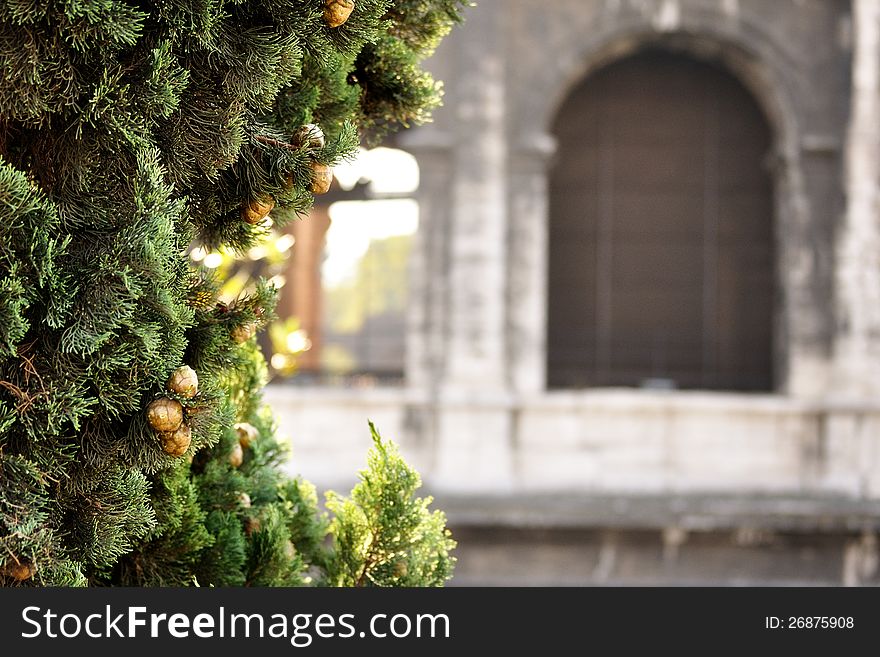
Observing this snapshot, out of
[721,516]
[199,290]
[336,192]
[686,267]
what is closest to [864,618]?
[199,290]

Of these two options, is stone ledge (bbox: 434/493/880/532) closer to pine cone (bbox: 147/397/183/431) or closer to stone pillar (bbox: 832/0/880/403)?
stone pillar (bbox: 832/0/880/403)

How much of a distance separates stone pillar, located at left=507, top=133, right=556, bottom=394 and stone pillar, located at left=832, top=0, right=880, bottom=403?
2596 mm

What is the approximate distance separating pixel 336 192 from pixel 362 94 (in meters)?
7.24

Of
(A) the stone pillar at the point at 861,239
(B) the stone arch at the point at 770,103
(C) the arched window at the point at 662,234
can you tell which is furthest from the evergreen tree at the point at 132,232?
(A) the stone pillar at the point at 861,239

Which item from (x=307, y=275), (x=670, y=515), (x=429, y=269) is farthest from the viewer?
(x=307, y=275)

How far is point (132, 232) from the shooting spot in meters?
1.58

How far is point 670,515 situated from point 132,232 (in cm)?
678

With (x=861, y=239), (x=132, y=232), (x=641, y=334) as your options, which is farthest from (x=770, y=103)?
(x=132, y=232)

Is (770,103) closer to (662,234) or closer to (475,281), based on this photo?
(662,234)

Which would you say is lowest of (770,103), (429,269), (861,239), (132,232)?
(132,232)

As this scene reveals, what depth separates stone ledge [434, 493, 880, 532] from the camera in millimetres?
7660

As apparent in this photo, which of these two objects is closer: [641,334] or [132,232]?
[132,232]

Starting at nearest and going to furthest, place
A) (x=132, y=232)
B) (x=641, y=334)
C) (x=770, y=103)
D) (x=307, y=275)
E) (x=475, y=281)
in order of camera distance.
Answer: (x=132, y=232)
(x=475, y=281)
(x=770, y=103)
(x=641, y=334)
(x=307, y=275)

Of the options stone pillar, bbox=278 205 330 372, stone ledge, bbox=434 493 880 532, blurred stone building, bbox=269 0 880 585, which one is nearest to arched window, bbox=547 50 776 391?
blurred stone building, bbox=269 0 880 585
